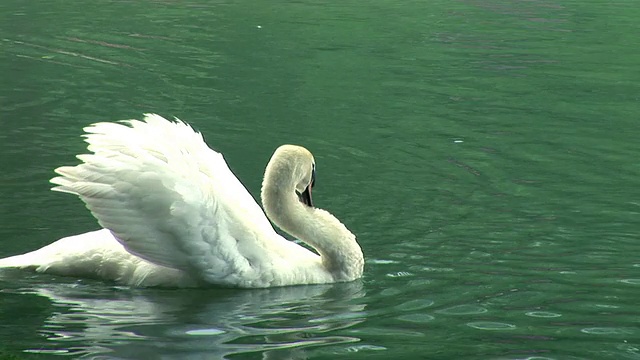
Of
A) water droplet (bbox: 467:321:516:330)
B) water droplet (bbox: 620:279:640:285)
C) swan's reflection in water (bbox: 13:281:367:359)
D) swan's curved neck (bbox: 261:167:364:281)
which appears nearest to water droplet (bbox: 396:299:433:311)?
swan's reflection in water (bbox: 13:281:367:359)

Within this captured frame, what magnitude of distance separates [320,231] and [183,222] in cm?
129

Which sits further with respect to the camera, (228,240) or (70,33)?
(70,33)

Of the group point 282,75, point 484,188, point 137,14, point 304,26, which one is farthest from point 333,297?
point 137,14

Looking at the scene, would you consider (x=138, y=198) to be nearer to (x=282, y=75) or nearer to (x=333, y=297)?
(x=333, y=297)

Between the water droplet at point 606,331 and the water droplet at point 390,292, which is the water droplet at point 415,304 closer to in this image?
the water droplet at point 390,292

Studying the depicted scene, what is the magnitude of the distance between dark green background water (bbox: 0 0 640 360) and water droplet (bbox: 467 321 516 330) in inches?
0.8

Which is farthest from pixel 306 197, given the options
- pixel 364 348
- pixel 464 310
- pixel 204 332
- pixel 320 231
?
pixel 364 348

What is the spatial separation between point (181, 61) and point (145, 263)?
13.6 meters

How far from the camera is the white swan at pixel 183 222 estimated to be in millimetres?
8820

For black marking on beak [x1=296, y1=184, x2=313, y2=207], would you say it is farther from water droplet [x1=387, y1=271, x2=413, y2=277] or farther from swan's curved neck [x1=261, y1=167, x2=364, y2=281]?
water droplet [x1=387, y1=271, x2=413, y2=277]

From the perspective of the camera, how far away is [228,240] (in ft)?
29.3

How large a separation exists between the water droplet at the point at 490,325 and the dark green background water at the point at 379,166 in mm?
19

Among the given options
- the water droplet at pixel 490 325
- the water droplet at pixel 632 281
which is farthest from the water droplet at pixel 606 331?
the water droplet at pixel 632 281

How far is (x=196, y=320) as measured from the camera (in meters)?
8.43
